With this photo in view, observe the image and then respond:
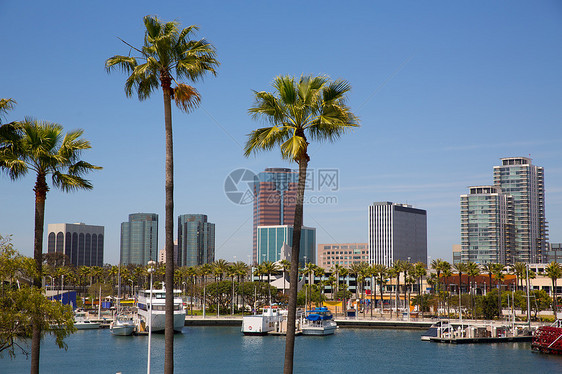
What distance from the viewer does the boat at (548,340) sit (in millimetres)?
90188

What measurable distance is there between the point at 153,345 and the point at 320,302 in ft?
301

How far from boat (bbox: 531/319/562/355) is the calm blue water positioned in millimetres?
1934

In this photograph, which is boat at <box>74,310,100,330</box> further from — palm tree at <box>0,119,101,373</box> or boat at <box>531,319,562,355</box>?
palm tree at <box>0,119,101,373</box>

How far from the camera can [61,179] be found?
101 feet

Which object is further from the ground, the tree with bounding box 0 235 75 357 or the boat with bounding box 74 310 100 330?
the tree with bounding box 0 235 75 357

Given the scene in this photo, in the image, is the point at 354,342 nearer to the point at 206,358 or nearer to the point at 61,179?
the point at 206,358

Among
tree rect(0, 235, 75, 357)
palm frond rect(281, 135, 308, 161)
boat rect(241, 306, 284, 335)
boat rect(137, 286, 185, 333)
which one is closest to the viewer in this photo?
palm frond rect(281, 135, 308, 161)

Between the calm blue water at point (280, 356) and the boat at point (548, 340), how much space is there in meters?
1.93

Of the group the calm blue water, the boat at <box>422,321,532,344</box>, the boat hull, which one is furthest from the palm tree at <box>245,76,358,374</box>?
the boat at <box>422,321,532,344</box>

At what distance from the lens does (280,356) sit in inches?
3497

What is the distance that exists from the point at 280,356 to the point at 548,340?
3865 centimetres

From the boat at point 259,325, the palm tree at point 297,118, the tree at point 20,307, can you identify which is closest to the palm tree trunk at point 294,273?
the palm tree at point 297,118

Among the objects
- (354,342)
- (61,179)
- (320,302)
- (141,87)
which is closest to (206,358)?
(354,342)

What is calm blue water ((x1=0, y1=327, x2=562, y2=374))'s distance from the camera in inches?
3004
